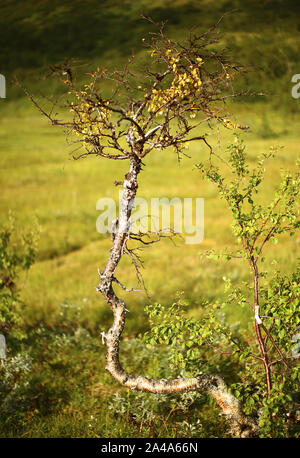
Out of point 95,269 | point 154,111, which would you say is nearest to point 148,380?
point 154,111

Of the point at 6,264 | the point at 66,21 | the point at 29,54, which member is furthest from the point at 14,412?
the point at 66,21

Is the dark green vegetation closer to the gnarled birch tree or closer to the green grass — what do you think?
the green grass

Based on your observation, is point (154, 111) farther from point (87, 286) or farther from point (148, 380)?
point (87, 286)

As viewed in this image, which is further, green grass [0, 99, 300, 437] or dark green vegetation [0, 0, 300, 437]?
green grass [0, 99, 300, 437]

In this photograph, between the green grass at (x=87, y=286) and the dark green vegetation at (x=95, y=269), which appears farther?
the green grass at (x=87, y=286)

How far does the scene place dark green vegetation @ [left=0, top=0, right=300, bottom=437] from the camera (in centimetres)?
643

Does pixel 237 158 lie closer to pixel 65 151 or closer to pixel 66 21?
pixel 65 151

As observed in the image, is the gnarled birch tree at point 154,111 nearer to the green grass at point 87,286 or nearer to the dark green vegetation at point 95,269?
the dark green vegetation at point 95,269

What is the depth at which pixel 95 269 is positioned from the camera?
1348 cm

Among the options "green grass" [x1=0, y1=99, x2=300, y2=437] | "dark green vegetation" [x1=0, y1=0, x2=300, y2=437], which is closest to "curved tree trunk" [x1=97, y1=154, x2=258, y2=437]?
"dark green vegetation" [x1=0, y1=0, x2=300, y2=437]

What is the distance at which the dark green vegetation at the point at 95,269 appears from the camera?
6.43 metres

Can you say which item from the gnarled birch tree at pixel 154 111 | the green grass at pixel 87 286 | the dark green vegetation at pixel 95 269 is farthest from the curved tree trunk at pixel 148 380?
the green grass at pixel 87 286

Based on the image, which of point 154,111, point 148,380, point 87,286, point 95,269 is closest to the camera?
point 154,111

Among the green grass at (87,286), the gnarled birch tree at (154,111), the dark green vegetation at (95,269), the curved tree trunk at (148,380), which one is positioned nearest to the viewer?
the gnarled birch tree at (154,111)
